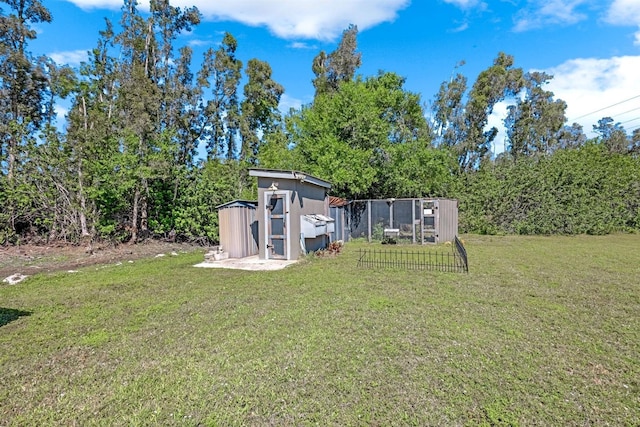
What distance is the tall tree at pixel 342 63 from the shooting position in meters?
22.6

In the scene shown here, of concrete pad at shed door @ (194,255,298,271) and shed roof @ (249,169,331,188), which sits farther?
shed roof @ (249,169,331,188)

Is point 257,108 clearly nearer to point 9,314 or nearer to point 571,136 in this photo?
point 9,314

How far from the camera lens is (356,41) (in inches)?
894

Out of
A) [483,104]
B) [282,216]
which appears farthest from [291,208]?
[483,104]

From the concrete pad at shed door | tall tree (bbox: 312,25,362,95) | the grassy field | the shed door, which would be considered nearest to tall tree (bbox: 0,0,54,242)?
the grassy field

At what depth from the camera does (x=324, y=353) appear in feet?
9.61

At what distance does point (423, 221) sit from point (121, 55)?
533 inches

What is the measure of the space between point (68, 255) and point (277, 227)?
18.9 ft

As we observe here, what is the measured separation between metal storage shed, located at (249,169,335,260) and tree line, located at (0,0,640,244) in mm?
3662

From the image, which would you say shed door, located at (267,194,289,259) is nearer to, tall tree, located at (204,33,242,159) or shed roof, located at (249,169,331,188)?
shed roof, located at (249,169,331,188)

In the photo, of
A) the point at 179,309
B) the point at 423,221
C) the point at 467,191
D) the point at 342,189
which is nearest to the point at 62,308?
the point at 179,309

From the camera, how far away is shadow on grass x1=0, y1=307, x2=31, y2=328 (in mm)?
3857

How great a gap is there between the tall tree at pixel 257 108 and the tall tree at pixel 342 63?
3.44m

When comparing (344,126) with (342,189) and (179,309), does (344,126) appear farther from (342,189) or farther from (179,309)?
(179,309)
